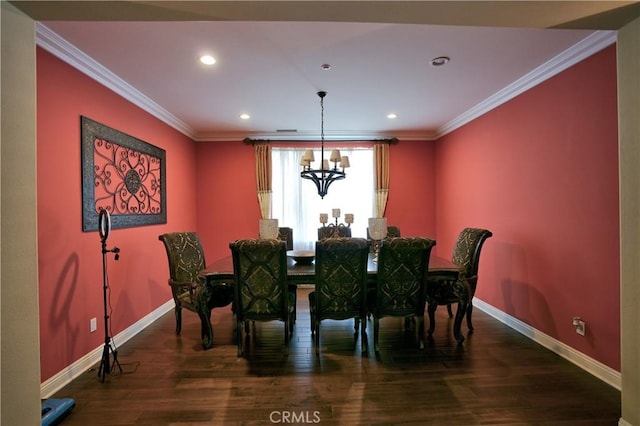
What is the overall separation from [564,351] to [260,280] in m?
2.77

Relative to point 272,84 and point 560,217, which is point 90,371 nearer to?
point 272,84

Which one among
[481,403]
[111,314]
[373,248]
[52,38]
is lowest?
[481,403]

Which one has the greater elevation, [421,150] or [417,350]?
[421,150]

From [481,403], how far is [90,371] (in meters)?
3.08

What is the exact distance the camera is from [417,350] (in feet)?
8.93

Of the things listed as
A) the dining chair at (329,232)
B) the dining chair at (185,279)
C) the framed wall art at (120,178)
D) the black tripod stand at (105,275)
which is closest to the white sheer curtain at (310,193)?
the dining chair at (329,232)

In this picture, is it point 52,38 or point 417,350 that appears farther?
point 417,350

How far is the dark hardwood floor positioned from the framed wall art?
136 centimetres

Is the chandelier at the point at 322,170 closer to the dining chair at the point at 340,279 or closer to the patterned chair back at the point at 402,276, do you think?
the dining chair at the point at 340,279

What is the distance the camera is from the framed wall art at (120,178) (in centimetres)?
252

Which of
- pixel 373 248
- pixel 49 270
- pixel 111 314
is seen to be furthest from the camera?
pixel 373 248

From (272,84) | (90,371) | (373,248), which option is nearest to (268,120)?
(272,84)

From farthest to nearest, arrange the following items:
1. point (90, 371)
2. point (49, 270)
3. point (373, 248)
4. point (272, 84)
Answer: point (373, 248)
point (272, 84)
point (90, 371)
point (49, 270)

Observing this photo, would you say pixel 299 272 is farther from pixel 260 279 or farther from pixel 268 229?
pixel 268 229
